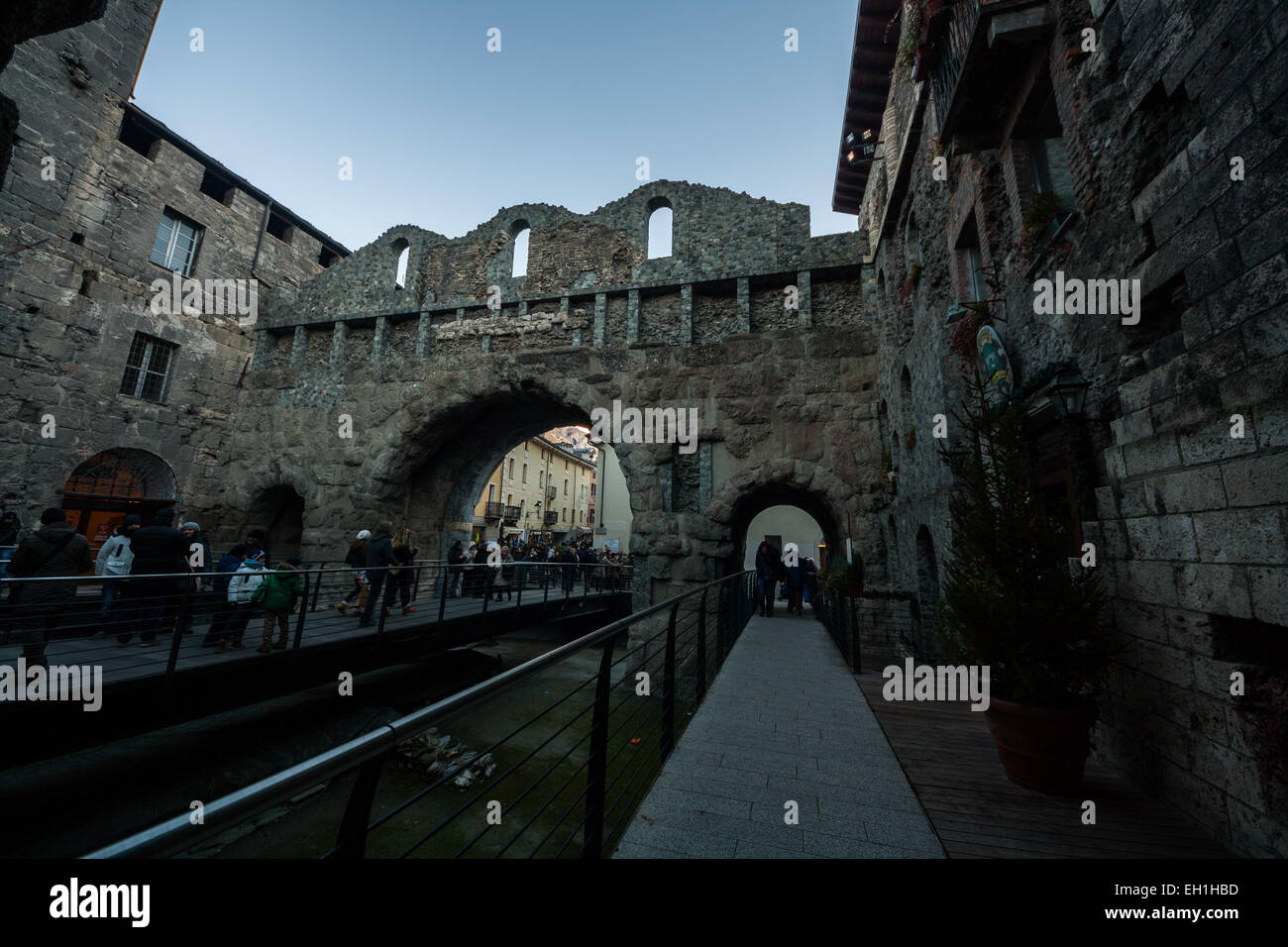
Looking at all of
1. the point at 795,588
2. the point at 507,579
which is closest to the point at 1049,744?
the point at 795,588

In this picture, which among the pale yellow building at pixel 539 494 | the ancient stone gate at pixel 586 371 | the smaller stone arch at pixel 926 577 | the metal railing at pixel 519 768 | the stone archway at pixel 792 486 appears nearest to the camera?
the metal railing at pixel 519 768

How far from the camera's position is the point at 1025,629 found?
3293 mm

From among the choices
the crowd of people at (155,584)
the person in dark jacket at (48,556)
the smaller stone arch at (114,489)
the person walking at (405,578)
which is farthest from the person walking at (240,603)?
the smaller stone arch at (114,489)

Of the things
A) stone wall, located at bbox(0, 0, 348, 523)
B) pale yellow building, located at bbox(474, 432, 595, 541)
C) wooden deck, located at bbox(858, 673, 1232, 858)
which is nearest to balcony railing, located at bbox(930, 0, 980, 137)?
wooden deck, located at bbox(858, 673, 1232, 858)

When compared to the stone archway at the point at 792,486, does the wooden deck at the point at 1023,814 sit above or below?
below

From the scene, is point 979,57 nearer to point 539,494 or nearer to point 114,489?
point 114,489

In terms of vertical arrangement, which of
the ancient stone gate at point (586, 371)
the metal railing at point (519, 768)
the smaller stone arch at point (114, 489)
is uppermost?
the ancient stone gate at point (586, 371)

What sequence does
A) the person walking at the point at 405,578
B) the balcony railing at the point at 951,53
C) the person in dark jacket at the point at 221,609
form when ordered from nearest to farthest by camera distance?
the balcony railing at the point at 951,53 → the person in dark jacket at the point at 221,609 → the person walking at the point at 405,578

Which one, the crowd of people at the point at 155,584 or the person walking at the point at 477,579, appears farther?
the person walking at the point at 477,579

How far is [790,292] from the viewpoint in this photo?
11297 mm

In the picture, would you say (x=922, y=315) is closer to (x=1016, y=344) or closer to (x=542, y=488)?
(x=1016, y=344)

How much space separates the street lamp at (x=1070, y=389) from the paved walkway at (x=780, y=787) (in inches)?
118

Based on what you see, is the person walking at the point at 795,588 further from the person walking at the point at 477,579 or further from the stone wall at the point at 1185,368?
the stone wall at the point at 1185,368

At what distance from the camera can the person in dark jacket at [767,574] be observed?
1202 cm
